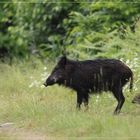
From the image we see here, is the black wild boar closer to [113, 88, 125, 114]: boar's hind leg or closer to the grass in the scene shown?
[113, 88, 125, 114]: boar's hind leg

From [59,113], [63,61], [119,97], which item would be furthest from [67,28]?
[59,113]

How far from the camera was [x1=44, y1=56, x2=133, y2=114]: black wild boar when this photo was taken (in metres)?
11.0

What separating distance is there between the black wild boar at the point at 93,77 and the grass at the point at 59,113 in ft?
1.07

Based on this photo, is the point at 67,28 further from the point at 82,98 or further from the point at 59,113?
the point at 59,113

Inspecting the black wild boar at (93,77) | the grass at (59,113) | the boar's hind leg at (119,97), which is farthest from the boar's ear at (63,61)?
the boar's hind leg at (119,97)

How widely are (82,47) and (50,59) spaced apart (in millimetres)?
3288

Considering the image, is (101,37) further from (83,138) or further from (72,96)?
(83,138)

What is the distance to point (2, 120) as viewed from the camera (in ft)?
37.5

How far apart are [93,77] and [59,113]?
0.86m

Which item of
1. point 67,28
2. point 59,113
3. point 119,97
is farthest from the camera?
point 67,28

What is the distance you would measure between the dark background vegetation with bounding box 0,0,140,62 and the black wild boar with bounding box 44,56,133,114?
234 cm

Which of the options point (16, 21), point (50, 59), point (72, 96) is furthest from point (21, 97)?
point (16, 21)

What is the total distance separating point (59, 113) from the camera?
36.0ft

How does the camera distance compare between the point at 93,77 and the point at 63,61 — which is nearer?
the point at 93,77
